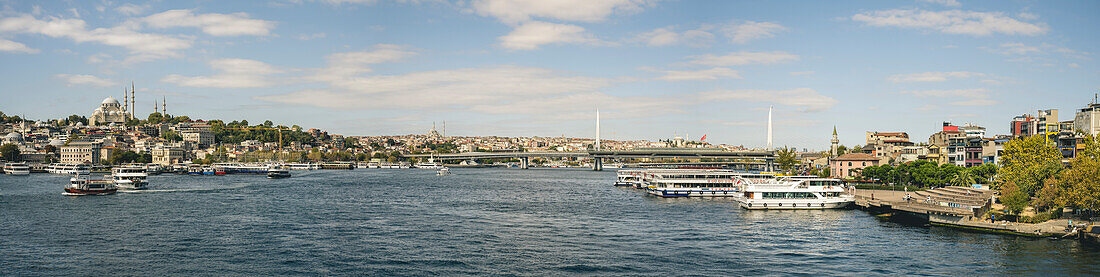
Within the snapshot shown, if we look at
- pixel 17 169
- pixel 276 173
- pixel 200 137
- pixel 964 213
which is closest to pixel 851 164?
pixel 964 213

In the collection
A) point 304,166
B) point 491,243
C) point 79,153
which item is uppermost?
point 79,153

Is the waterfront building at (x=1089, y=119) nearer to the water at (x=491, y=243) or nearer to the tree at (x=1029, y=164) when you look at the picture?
the tree at (x=1029, y=164)

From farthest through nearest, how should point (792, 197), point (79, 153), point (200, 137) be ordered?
point (200, 137)
point (79, 153)
point (792, 197)

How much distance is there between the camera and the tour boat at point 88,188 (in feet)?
181

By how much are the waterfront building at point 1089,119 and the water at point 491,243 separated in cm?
3043

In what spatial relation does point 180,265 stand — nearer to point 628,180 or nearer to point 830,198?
point 830,198

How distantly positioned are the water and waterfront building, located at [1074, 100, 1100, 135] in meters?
30.4

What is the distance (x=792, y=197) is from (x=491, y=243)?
2308 centimetres

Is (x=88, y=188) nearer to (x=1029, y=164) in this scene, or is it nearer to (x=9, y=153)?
(x=1029, y=164)

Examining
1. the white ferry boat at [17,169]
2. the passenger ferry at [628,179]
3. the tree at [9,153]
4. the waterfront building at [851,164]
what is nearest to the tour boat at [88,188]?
the passenger ferry at [628,179]

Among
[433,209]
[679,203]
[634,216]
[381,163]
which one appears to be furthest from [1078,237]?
[381,163]

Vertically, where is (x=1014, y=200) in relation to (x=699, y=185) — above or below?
above

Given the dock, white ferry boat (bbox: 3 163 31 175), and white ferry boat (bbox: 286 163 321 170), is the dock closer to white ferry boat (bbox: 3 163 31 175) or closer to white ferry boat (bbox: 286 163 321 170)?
white ferry boat (bbox: 3 163 31 175)

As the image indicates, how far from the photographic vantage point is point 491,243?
31250mm
